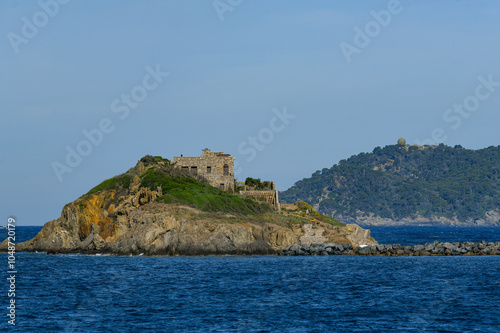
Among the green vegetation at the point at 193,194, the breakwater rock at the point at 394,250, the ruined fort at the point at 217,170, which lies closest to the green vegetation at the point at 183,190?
the green vegetation at the point at 193,194

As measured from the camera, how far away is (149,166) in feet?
343

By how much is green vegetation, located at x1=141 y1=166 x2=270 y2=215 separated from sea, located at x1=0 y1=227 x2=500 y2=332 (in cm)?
1341

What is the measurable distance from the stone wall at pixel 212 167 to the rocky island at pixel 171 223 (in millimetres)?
4178

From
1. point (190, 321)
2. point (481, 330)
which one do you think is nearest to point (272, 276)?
point (190, 321)

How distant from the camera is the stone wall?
109 metres

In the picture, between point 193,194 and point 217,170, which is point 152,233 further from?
point 217,170

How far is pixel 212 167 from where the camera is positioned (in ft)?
358

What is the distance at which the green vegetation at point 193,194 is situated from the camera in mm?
89750

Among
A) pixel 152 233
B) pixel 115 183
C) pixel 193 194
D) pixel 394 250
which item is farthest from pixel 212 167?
pixel 394 250

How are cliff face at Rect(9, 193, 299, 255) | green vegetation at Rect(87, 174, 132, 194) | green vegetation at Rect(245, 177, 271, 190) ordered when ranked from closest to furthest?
cliff face at Rect(9, 193, 299, 255)
green vegetation at Rect(87, 174, 132, 194)
green vegetation at Rect(245, 177, 271, 190)

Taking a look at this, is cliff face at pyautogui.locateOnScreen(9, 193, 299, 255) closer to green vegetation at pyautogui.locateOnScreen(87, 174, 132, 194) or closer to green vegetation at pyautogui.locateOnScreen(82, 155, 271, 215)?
green vegetation at pyautogui.locateOnScreen(82, 155, 271, 215)

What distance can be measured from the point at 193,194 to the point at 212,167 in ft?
55.4

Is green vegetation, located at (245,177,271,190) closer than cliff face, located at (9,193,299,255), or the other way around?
Answer: cliff face, located at (9,193,299,255)

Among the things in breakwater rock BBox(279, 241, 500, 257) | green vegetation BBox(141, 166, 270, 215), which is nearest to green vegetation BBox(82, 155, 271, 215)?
green vegetation BBox(141, 166, 270, 215)
